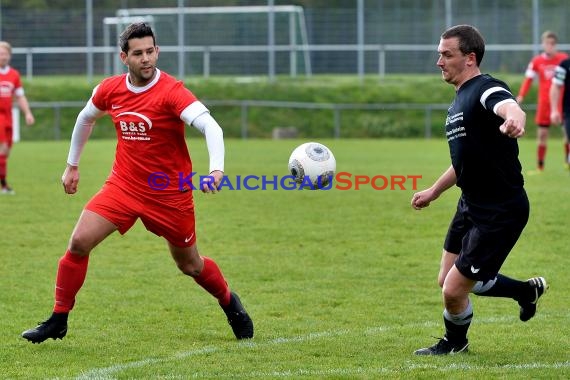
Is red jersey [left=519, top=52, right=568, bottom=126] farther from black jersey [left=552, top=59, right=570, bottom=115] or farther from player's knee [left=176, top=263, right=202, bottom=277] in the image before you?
player's knee [left=176, top=263, right=202, bottom=277]

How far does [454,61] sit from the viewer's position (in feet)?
18.7

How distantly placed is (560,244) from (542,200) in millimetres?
3546

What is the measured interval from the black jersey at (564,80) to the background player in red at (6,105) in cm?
778

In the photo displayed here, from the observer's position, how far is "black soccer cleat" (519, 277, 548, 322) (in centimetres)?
646

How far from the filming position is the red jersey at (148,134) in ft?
20.5

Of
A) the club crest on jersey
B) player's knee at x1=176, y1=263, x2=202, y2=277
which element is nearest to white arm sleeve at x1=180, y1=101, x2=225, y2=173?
the club crest on jersey

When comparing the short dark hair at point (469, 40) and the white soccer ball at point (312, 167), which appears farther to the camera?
the white soccer ball at point (312, 167)

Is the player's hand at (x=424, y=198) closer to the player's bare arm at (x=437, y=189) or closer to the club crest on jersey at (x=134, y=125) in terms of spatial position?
the player's bare arm at (x=437, y=189)

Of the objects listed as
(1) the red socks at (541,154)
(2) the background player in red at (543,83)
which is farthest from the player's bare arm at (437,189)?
(1) the red socks at (541,154)

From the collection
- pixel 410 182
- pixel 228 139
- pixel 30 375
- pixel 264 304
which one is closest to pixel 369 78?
pixel 228 139

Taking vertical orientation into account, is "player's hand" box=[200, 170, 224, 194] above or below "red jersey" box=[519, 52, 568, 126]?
below

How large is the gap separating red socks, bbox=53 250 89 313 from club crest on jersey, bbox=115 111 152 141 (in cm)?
79

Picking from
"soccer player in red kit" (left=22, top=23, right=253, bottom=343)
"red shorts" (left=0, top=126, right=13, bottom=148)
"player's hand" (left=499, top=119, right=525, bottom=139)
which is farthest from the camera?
"red shorts" (left=0, top=126, right=13, bottom=148)

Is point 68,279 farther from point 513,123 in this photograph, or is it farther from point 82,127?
point 513,123
